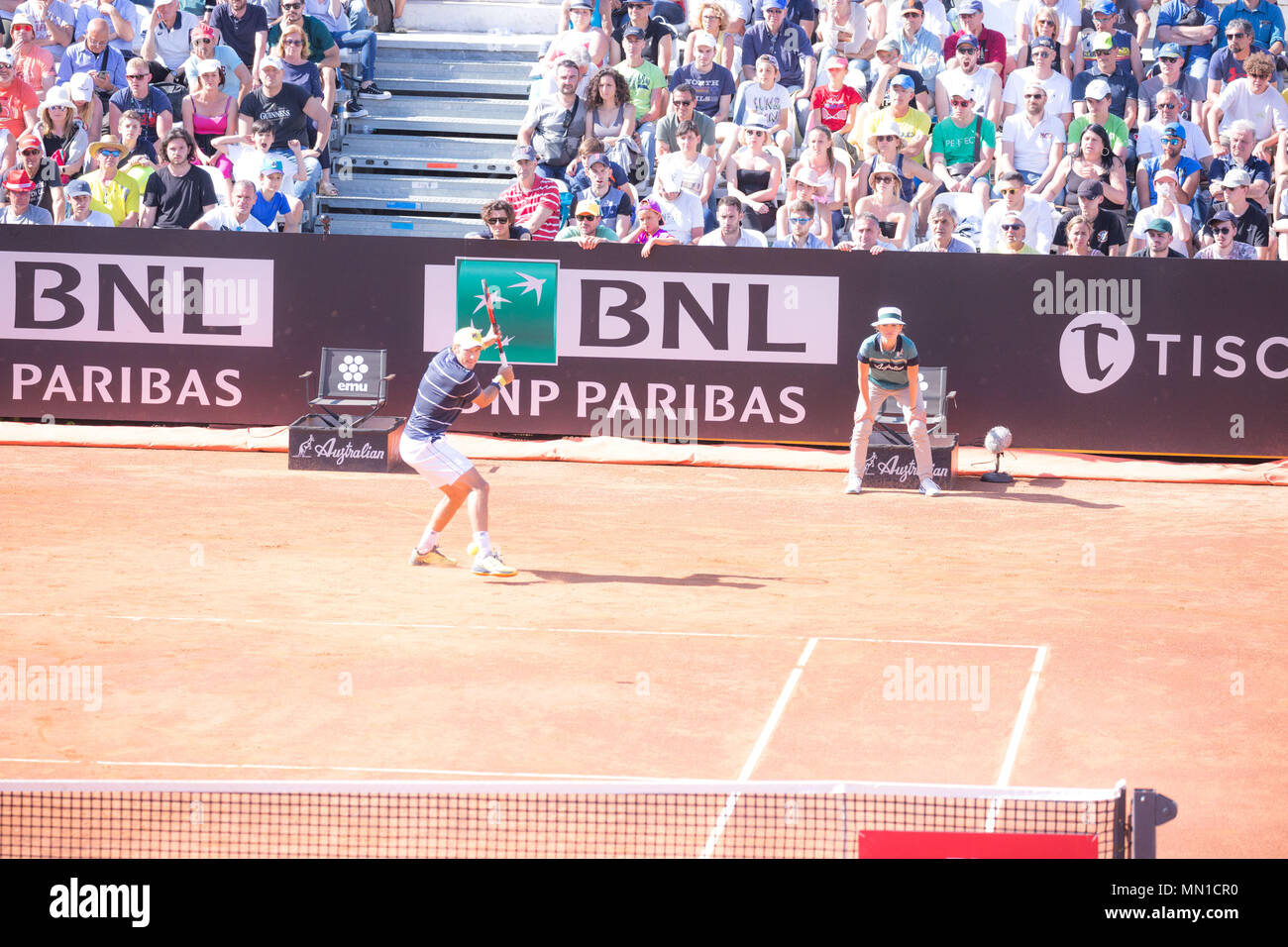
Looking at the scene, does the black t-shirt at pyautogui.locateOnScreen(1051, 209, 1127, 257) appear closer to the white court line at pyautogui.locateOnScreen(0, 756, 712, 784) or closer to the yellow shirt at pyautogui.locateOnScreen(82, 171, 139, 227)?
the yellow shirt at pyautogui.locateOnScreen(82, 171, 139, 227)

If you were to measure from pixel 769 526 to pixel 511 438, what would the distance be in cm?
504

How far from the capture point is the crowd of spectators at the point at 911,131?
61.6ft

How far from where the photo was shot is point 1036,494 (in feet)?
54.9

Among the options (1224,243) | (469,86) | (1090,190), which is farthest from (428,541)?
(469,86)

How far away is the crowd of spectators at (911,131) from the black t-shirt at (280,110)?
279 centimetres

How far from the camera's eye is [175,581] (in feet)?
39.1

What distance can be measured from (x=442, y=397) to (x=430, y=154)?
35.6 ft

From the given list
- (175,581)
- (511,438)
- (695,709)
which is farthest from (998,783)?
(511,438)

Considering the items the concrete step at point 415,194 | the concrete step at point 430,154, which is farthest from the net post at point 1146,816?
the concrete step at point 430,154

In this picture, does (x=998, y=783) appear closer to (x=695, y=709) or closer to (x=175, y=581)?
(x=695, y=709)

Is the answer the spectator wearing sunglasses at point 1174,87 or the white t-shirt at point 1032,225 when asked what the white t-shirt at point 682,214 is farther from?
the spectator wearing sunglasses at point 1174,87

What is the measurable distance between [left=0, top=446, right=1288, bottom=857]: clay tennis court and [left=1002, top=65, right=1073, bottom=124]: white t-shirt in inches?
226

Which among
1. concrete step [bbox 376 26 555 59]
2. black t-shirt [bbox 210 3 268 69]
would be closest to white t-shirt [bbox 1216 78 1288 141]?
concrete step [bbox 376 26 555 59]

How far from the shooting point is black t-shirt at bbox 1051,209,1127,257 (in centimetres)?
1878
